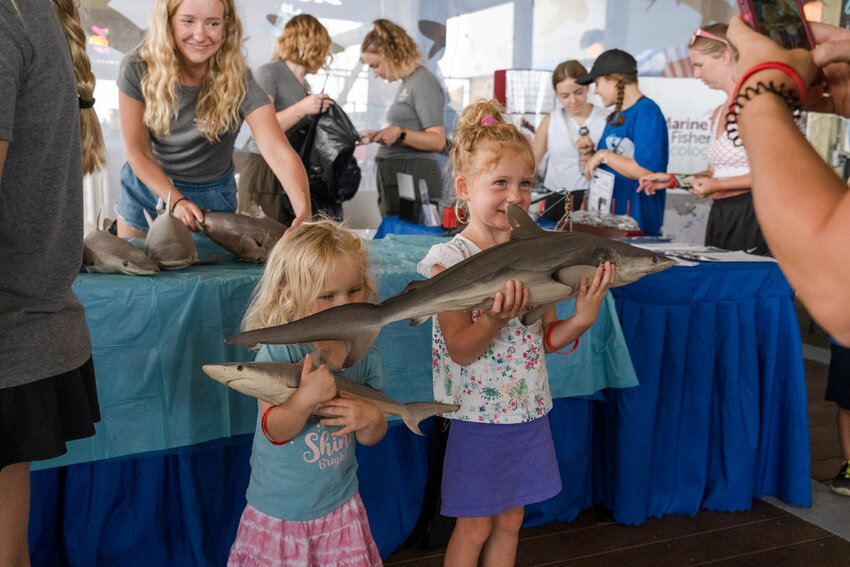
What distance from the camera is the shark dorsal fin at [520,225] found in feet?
3.72

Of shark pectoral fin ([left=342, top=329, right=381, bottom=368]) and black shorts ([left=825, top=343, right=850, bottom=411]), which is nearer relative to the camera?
shark pectoral fin ([left=342, top=329, right=381, bottom=368])

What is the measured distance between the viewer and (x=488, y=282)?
1.05 metres

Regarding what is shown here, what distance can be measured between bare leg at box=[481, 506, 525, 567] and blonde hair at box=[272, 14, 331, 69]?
268 cm

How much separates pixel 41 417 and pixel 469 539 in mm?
1004

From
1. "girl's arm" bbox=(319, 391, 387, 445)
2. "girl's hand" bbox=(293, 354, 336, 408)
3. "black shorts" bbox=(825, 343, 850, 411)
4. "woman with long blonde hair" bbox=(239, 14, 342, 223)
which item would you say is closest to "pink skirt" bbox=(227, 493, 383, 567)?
"girl's arm" bbox=(319, 391, 387, 445)

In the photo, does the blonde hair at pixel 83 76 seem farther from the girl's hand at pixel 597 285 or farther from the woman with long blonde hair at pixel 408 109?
the woman with long blonde hair at pixel 408 109

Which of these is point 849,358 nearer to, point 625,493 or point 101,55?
point 625,493

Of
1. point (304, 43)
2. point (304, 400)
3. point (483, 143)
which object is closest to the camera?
point (304, 400)

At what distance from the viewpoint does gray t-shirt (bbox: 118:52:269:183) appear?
2037 mm

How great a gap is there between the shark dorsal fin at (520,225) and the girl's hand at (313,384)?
0.39 metres

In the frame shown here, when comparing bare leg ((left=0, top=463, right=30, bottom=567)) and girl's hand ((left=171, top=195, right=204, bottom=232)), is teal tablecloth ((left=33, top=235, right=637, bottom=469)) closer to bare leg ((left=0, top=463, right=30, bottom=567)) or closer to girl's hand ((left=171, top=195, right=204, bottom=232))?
girl's hand ((left=171, top=195, right=204, bottom=232))

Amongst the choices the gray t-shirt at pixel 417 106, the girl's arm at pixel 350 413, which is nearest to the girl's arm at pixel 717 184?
the gray t-shirt at pixel 417 106

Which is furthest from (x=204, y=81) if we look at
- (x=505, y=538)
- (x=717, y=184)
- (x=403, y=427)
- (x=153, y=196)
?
(x=717, y=184)

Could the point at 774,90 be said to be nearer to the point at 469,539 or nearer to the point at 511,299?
the point at 511,299
